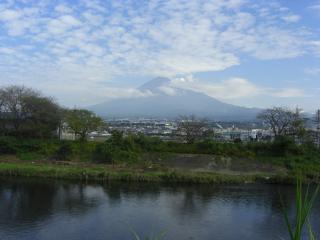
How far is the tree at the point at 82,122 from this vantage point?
26.5 metres

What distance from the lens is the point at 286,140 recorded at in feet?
77.3

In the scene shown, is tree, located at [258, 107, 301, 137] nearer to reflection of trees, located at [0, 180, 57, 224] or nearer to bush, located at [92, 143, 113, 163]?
bush, located at [92, 143, 113, 163]

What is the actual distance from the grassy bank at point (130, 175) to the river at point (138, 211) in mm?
850

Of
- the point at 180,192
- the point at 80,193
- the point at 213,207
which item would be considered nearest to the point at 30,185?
the point at 80,193

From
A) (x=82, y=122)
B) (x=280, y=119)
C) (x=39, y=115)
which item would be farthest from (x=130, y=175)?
(x=280, y=119)

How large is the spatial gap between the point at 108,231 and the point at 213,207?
455 cm

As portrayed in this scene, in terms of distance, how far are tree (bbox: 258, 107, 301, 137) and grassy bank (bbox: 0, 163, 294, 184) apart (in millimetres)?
8619

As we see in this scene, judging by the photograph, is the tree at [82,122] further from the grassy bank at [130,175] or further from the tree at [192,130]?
the grassy bank at [130,175]

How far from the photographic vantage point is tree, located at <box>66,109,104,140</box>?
2653 centimetres

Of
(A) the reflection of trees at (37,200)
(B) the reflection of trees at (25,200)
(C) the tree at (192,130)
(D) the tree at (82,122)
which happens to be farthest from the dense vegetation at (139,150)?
(B) the reflection of trees at (25,200)

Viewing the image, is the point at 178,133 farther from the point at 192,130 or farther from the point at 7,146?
the point at 7,146

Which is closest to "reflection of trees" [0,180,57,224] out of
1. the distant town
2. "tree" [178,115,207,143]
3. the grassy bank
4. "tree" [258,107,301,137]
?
the grassy bank

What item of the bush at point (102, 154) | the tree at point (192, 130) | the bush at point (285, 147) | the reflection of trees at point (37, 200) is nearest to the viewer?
the reflection of trees at point (37, 200)

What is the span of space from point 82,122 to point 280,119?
1360 cm
